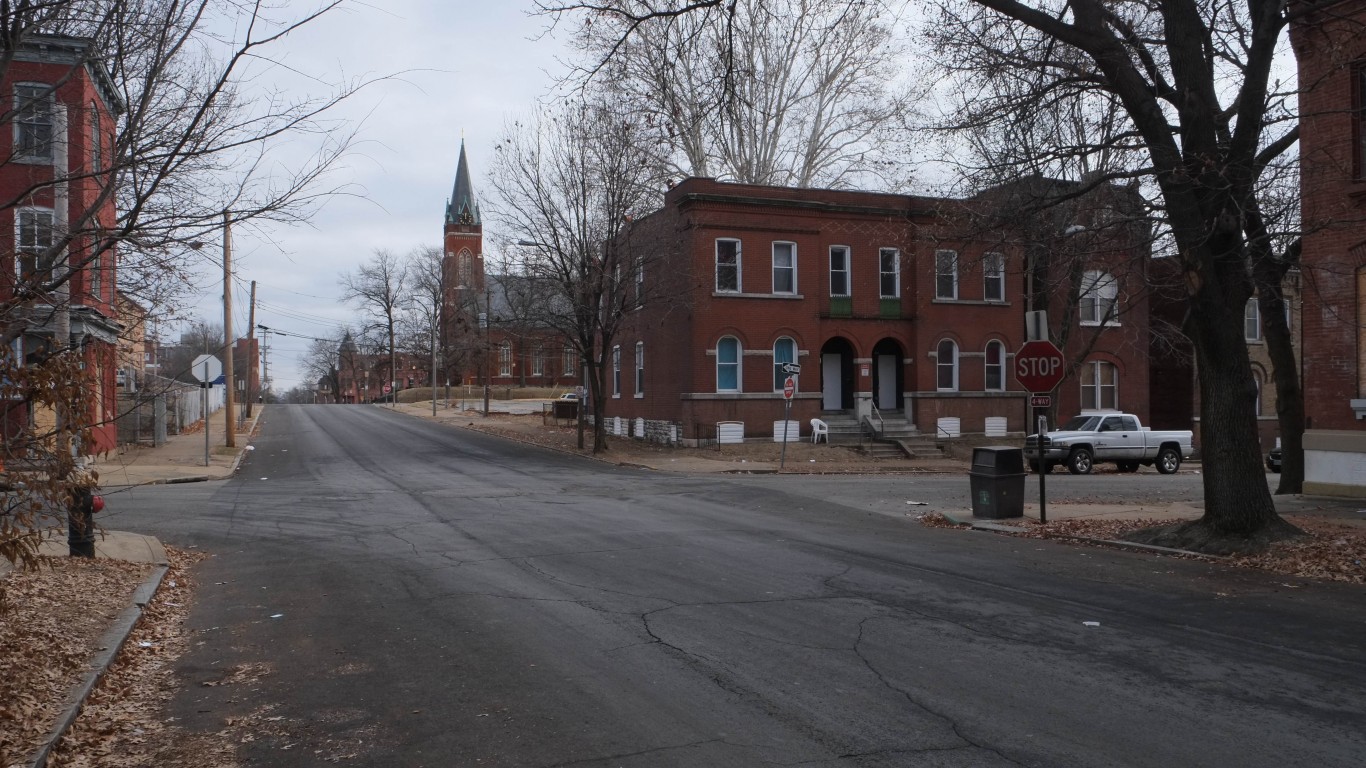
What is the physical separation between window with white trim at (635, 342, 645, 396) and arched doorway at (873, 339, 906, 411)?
8944 mm

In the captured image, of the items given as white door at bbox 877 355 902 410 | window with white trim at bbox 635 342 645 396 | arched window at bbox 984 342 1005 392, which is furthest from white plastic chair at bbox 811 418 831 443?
arched window at bbox 984 342 1005 392

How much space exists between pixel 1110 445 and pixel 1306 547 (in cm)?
1906

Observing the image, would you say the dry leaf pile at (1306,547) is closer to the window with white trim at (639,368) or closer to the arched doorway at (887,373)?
the arched doorway at (887,373)

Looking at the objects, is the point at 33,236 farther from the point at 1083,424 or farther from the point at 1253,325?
the point at 1253,325

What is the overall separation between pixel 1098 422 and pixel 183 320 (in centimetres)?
2774

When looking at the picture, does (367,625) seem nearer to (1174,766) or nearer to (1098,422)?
(1174,766)

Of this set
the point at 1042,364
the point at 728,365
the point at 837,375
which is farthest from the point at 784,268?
the point at 1042,364

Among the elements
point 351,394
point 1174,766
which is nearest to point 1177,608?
point 1174,766

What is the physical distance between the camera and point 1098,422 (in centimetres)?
3081

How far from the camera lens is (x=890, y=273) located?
37.8m

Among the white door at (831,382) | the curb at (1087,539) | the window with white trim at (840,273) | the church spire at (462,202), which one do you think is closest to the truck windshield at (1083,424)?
the white door at (831,382)

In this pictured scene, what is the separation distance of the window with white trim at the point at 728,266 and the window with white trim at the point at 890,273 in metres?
5.78

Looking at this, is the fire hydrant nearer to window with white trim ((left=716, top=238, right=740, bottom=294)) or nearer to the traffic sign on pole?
the traffic sign on pole

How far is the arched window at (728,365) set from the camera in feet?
116
